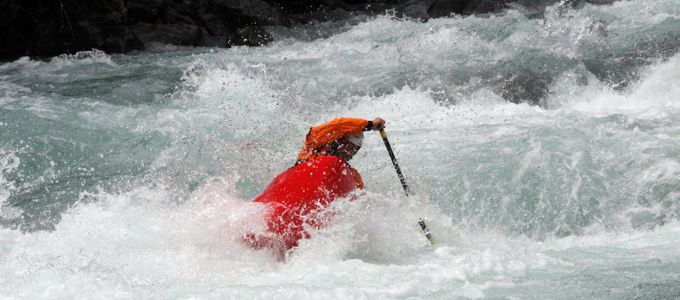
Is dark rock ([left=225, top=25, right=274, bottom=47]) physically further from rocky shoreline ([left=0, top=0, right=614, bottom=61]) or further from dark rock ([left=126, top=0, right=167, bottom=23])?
dark rock ([left=126, top=0, right=167, bottom=23])

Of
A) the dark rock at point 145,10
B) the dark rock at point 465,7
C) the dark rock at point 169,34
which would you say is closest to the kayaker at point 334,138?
the dark rock at point 169,34

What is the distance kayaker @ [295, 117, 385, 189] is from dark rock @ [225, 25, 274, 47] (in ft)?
23.7

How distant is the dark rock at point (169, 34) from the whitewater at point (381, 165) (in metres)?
1.39

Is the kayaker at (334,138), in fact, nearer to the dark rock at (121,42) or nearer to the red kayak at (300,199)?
the red kayak at (300,199)

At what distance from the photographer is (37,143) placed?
619 centimetres

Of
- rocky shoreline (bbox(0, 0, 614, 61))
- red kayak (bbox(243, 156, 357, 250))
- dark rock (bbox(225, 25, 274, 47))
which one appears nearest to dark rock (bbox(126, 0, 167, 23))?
rocky shoreline (bbox(0, 0, 614, 61))

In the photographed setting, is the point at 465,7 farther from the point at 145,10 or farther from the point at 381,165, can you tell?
the point at 381,165

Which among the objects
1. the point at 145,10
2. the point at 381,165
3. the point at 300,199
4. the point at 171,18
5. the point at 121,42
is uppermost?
the point at 145,10

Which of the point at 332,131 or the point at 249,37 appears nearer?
the point at 332,131

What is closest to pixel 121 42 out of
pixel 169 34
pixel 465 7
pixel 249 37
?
pixel 169 34

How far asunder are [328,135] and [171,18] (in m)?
9.27

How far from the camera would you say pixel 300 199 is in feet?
13.1

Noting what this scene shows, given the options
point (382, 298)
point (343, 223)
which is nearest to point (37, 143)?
point (343, 223)

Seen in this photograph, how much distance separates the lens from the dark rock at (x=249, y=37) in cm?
1146
